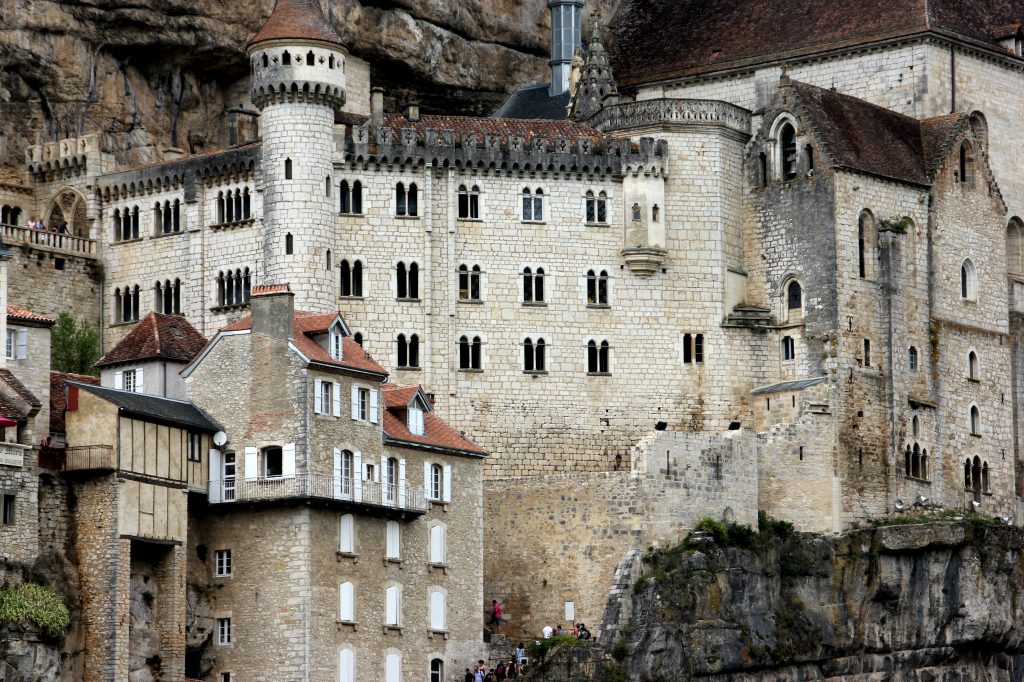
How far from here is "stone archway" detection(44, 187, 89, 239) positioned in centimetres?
11138

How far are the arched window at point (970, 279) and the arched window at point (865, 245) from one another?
19.7 feet

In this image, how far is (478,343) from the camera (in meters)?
106

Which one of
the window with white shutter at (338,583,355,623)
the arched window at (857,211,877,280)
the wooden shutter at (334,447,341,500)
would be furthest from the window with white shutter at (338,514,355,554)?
the arched window at (857,211,877,280)

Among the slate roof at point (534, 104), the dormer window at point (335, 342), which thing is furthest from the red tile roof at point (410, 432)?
the slate roof at point (534, 104)

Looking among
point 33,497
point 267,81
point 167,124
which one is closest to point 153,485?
point 33,497

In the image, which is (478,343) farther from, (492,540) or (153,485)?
(153,485)

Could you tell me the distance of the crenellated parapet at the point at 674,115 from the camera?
10919cm

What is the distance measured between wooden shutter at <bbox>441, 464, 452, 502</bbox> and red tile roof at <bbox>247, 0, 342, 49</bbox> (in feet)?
66.4

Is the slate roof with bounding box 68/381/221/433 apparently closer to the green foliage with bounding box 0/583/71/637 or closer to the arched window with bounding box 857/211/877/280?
the green foliage with bounding box 0/583/71/637

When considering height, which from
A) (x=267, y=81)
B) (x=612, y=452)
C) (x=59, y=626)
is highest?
(x=267, y=81)

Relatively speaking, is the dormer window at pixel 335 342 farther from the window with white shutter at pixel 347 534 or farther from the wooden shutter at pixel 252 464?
the window with white shutter at pixel 347 534

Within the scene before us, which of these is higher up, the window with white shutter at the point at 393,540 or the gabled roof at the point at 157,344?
the gabled roof at the point at 157,344

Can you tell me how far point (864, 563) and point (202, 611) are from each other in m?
28.6

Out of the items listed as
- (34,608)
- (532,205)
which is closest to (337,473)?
(34,608)
